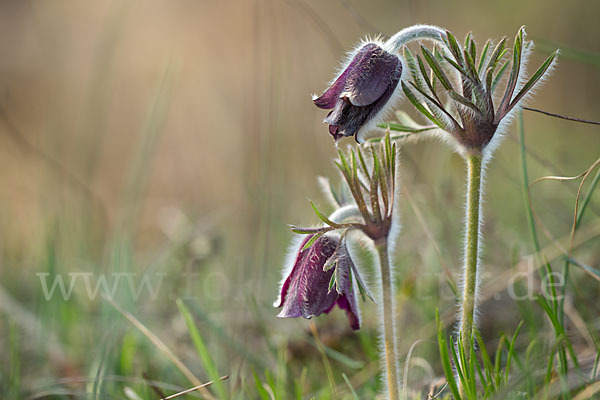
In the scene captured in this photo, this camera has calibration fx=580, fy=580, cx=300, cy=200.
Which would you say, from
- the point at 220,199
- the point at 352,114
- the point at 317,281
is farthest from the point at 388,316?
the point at 220,199

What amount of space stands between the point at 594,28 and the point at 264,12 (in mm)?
3113

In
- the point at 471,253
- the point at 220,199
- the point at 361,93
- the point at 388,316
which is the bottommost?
the point at 388,316

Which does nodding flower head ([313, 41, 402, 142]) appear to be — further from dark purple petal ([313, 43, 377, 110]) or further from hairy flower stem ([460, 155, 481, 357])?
hairy flower stem ([460, 155, 481, 357])

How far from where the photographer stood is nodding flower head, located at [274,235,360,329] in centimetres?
134

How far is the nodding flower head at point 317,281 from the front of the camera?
134 centimetres

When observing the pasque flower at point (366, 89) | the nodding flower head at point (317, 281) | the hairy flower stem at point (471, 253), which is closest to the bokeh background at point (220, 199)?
the nodding flower head at point (317, 281)

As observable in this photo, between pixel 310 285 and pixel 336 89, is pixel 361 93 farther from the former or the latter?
pixel 310 285

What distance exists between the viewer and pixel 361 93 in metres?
1.25

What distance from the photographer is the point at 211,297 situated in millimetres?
2809

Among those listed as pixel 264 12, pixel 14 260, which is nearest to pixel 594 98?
pixel 264 12

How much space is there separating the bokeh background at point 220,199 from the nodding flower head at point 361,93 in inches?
23.1

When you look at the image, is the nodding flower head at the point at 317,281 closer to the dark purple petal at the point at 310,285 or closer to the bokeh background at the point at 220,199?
the dark purple petal at the point at 310,285

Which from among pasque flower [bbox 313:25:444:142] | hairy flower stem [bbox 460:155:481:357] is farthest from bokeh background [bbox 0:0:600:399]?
pasque flower [bbox 313:25:444:142]

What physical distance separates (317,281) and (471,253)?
1.17 ft
